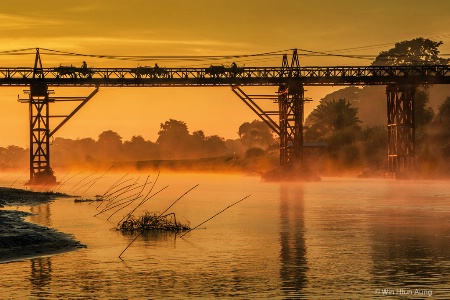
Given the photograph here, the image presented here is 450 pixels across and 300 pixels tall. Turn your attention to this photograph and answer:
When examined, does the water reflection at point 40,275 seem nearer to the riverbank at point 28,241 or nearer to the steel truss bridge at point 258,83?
the riverbank at point 28,241

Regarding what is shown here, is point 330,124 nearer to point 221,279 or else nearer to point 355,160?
point 355,160

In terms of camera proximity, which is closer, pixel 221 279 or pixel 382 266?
pixel 221 279

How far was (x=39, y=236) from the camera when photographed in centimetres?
3180

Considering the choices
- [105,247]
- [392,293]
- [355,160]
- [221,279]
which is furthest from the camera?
[355,160]

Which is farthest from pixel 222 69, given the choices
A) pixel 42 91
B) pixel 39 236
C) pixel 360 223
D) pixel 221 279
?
pixel 221 279

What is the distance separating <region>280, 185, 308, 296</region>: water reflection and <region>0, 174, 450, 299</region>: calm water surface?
0.11ft

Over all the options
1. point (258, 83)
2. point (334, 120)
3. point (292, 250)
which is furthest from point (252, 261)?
point (334, 120)

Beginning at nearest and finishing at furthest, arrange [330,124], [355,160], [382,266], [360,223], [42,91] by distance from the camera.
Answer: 1. [382,266]
2. [360,223]
3. [42,91]
4. [355,160]
5. [330,124]

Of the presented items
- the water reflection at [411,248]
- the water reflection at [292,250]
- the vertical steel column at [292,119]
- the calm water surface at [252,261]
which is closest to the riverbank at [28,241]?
the calm water surface at [252,261]

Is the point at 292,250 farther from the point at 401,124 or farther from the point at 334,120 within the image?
the point at 334,120

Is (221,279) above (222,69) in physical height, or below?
below

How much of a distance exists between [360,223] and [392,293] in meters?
22.3

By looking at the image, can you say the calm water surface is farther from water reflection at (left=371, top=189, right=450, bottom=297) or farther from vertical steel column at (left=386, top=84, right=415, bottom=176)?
vertical steel column at (left=386, top=84, right=415, bottom=176)

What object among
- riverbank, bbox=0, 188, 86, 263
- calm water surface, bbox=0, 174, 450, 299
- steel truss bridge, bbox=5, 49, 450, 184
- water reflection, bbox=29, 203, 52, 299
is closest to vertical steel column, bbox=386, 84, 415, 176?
steel truss bridge, bbox=5, 49, 450, 184
